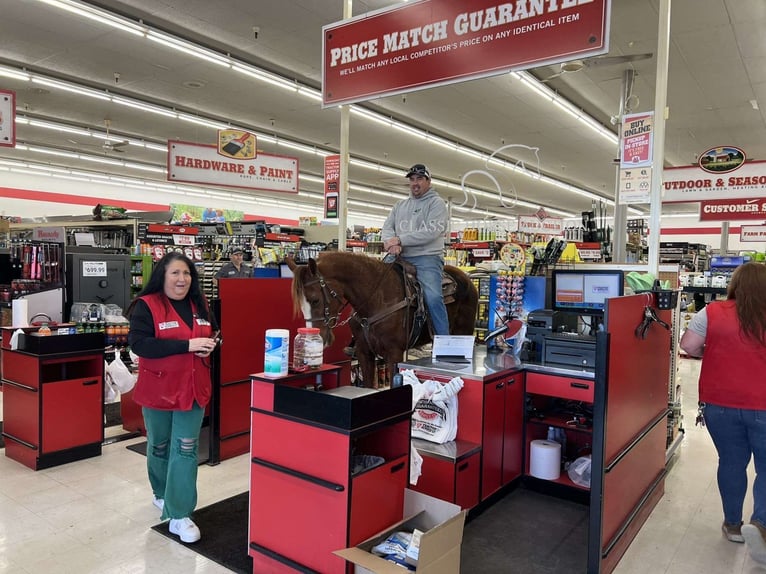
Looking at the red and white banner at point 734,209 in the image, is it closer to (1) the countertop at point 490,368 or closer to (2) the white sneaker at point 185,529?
(1) the countertop at point 490,368

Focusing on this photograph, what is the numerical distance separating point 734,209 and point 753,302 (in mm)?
11471

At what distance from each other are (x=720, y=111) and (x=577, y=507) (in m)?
11.6

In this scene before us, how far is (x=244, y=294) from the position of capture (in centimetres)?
448

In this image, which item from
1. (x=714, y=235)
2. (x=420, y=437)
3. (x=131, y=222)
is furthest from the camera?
(x=714, y=235)

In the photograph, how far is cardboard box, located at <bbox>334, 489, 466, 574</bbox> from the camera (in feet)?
6.86

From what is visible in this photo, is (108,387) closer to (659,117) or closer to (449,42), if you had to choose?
(449,42)

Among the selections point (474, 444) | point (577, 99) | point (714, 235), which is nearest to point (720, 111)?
point (577, 99)

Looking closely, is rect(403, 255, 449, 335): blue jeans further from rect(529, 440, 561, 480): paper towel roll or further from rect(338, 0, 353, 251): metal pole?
rect(529, 440, 561, 480): paper towel roll

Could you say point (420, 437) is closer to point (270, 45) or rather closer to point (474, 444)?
point (474, 444)

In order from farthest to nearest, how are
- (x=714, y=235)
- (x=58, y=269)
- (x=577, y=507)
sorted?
1. (x=714, y=235)
2. (x=58, y=269)
3. (x=577, y=507)

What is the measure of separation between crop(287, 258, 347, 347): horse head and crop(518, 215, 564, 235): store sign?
945cm

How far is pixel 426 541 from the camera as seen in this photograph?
2.07 m

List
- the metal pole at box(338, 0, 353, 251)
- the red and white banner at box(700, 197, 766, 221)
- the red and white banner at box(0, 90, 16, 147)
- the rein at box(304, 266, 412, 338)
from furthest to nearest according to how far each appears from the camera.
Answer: the red and white banner at box(700, 197, 766, 221) < the red and white banner at box(0, 90, 16, 147) < the metal pole at box(338, 0, 353, 251) < the rein at box(304, 266, 412, 338)

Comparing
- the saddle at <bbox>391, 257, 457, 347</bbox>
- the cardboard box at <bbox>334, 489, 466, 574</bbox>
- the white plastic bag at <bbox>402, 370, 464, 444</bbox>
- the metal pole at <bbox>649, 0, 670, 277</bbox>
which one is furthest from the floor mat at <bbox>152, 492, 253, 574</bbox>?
the metal pole at <bbox>649, 0, 670, 277</bbox>
